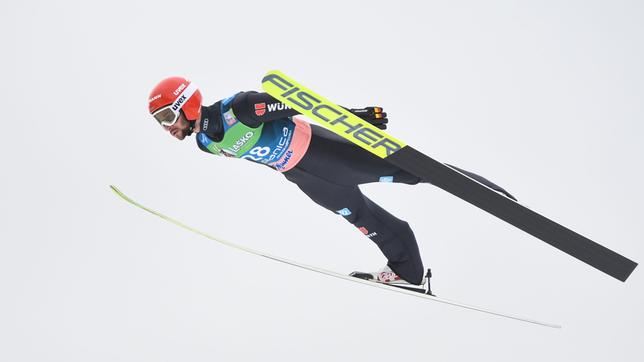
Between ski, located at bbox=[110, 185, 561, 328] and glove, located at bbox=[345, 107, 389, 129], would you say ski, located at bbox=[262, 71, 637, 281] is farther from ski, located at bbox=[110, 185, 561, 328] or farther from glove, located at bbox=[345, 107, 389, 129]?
ski, located at bbox=[110, 185, 561, 328]

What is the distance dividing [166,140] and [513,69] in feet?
9.15

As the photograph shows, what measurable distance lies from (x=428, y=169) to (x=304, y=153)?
0.68 meters

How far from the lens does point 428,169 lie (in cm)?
336

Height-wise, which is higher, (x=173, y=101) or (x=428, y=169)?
(x=173, y=101)

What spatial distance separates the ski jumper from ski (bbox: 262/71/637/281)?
149 millimetres

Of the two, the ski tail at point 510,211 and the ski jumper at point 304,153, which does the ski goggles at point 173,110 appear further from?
the ski tail at point 510,211

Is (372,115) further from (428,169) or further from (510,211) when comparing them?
(510,211)

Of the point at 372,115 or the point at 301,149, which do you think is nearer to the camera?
the point at 372,115

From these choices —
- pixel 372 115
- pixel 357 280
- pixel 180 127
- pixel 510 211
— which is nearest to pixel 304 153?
pixel 372 115

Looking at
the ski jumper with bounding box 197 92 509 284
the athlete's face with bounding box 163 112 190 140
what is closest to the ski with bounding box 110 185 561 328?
the ski jumper with bounding box 197 92 509 284

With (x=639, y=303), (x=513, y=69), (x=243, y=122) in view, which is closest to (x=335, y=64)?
(x=513, y=69)

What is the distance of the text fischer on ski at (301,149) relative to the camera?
3480 millimetres

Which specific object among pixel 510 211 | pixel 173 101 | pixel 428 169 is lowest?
pixel 510 211

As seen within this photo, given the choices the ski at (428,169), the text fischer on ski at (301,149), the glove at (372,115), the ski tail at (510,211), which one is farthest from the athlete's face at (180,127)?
the ski tail at (510,211)
